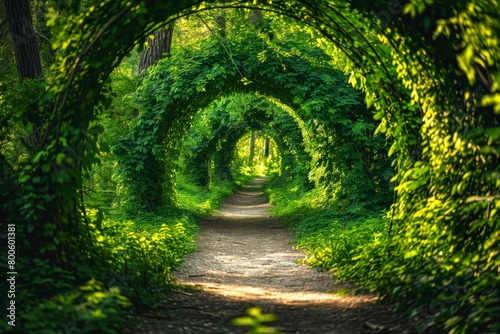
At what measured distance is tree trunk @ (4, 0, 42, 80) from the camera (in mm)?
7207

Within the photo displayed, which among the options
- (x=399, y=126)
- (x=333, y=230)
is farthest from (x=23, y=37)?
(x=333, y=230)

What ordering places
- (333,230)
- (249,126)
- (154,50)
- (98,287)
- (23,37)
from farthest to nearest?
1. (249,126)
2. (154,50)
3. (333,230)
4. (23,37)
5. (98,287)

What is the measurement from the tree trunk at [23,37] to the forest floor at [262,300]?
3575 millimetres

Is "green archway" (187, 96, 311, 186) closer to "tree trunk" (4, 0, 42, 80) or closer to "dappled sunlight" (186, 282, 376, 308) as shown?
"tree trunk" (4, 0, 42, 80)

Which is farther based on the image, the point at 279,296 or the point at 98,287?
the point at 279,296

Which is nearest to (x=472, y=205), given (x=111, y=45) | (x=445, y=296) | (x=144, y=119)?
(x=445, y=296)

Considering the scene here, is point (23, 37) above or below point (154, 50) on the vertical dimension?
below

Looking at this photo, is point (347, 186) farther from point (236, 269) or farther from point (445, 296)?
point (445, 296)

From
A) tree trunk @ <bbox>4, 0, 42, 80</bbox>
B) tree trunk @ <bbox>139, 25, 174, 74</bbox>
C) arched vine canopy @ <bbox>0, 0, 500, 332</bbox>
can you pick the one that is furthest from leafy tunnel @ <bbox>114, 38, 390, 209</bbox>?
tree trunk @ <bbox>4, 0, 42, 80</bbox>

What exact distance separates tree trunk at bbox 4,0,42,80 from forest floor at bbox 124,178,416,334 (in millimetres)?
3575

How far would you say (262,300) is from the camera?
6.21m

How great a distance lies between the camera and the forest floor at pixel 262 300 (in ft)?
16.1

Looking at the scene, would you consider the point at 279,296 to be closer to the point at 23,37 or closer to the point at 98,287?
the point at 98,287

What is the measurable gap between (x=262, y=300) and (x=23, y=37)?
4720 millimetres
